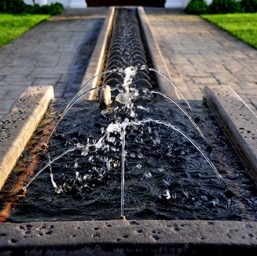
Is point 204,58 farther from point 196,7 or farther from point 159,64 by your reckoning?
point 196,7

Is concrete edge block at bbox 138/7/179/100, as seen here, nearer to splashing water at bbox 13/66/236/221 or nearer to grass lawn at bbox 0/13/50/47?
splashing water at bbox 13/66/236/221

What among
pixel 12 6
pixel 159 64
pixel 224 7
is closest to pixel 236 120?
pixel 159 64

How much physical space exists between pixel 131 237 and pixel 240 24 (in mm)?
11085

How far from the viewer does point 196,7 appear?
15.3 m

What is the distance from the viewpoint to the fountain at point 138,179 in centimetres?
229

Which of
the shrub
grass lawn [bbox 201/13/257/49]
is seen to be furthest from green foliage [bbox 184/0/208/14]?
the shrub

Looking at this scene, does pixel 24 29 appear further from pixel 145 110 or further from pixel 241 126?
pixel 241 126

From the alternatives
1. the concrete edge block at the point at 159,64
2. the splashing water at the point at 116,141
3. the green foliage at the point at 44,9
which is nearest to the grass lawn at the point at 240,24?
the concrete edge block at the point at 159,64

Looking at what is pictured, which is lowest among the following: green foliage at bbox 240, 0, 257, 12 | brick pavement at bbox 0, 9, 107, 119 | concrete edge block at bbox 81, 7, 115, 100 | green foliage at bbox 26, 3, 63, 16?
green foliage at bbox 26, 3, 63, 16

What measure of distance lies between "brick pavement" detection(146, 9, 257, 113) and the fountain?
1.65 m

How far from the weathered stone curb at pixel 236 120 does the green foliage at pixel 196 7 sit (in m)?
10.9

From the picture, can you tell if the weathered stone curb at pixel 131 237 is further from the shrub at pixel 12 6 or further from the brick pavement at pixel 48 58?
the shrub at pixel 12 6

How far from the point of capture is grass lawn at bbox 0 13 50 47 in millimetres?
10734

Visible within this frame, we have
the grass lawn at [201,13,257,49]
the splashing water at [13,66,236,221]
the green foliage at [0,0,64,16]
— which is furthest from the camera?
the green foliage at [0,0,64,16]
